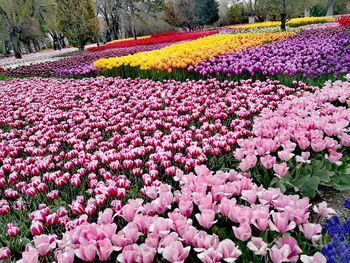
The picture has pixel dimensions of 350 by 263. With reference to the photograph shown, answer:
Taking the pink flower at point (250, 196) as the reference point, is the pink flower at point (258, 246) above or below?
below

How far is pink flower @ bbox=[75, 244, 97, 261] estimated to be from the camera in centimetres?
188

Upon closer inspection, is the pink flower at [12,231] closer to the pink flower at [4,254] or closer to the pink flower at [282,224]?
the pink flower at [4,254]

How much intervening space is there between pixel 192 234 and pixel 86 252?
0.56 metres

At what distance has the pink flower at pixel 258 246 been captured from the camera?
1850mm

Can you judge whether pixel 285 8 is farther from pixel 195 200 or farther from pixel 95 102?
pixel 195 200

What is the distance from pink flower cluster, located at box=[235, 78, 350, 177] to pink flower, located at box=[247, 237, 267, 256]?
0.98 metres

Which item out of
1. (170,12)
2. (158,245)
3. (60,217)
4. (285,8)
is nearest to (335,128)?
(158,245)

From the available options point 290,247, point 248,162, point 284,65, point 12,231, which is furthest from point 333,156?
point 284,65

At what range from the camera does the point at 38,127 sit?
560 cm

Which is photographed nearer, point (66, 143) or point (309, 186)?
point (309, 186)

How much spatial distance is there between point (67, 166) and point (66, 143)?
51.5 inches

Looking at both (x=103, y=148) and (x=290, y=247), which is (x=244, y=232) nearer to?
(x=290, y=247)

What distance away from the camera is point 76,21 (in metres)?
26.4

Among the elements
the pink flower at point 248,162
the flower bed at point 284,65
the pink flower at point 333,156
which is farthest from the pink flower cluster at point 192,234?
the flower bed at point 284,65
